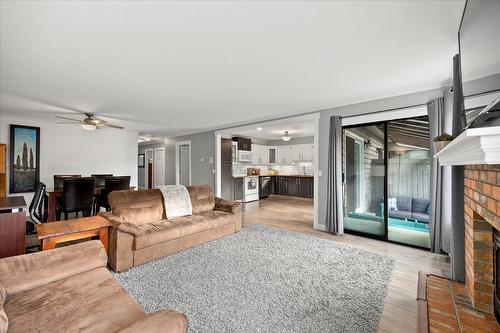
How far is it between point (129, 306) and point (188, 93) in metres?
3.13

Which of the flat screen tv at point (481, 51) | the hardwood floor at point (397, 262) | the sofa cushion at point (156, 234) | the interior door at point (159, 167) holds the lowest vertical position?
the hardwood floor at point (397, 262)

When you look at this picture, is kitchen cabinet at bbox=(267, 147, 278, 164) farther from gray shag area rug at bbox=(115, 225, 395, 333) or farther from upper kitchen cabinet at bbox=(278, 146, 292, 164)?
gray shag area rug at bbox=(115, 225, 395, 333)

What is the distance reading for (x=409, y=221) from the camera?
3.91 metres

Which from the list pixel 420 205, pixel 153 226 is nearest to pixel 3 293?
pixel 153 226

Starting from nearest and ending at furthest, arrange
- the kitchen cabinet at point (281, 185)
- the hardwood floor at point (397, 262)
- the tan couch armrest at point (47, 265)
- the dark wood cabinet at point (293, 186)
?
the tan couch armrest at point (47, 265), the hardwood floor at point (397, 262), the dark wood cabinet at point (293, 186), the kitchen cabinet at point (281, 185)

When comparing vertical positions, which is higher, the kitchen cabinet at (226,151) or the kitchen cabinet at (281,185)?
the kitchen cabinet at (226,151)

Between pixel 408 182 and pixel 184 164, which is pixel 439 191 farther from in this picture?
pixel 184 164

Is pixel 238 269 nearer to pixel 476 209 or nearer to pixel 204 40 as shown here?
pixel 476 209

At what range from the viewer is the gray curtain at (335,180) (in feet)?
13.1

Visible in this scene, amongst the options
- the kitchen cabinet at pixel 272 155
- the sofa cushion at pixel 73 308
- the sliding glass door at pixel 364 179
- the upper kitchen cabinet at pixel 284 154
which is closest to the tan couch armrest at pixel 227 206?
the sliding glass door at pixel 364 179

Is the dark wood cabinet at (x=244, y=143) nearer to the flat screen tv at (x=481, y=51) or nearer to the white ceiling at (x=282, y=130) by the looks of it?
the white ceiling at (x=282, y=130)

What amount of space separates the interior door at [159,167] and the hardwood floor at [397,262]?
5.39 metres

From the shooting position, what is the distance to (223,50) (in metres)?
2.26

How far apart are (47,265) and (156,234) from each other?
1.35 meters
